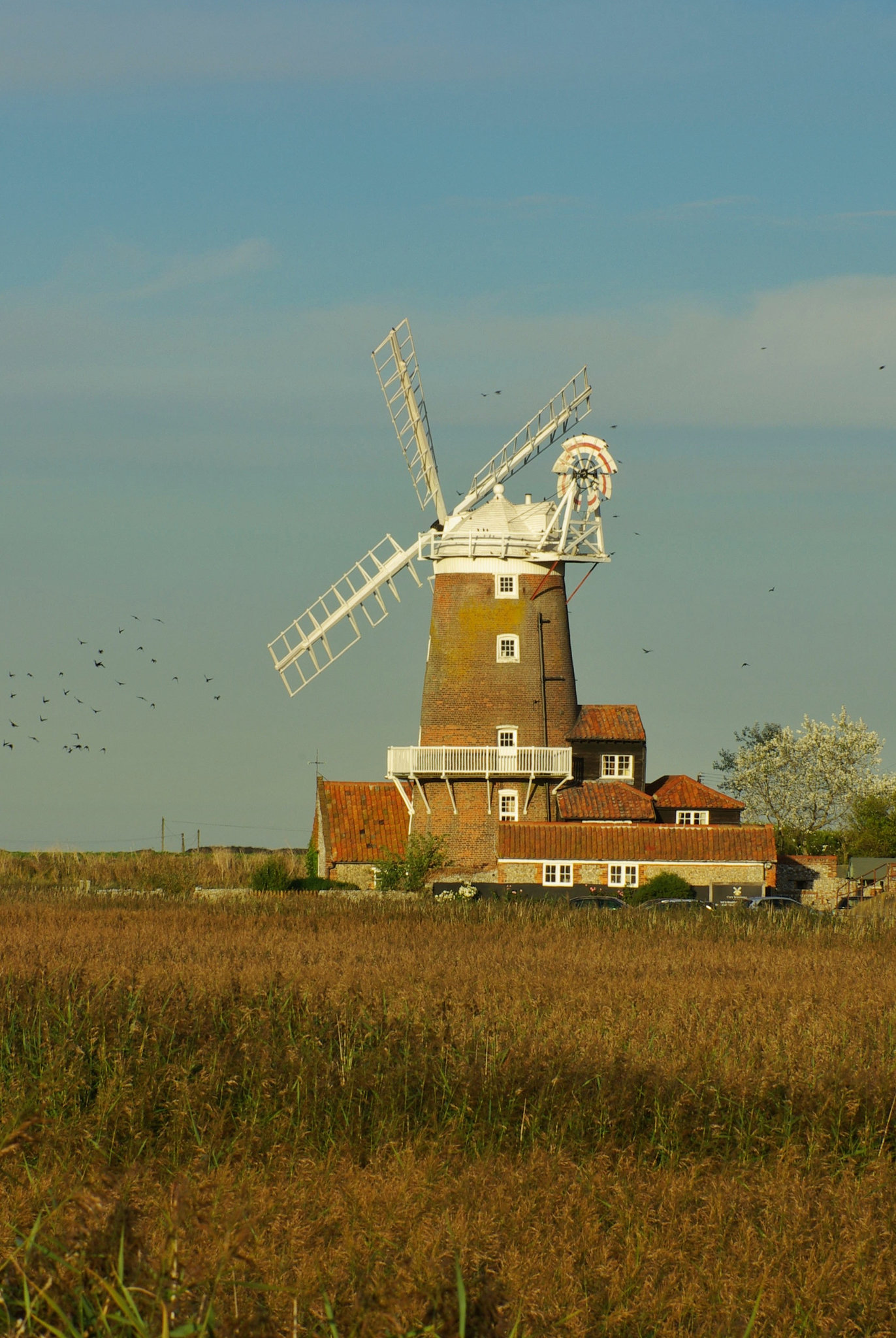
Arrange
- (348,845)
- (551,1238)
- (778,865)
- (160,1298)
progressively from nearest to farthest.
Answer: (160,1298), (551,1238), (348,845), (778,865)

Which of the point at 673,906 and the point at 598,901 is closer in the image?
the point at 673,906

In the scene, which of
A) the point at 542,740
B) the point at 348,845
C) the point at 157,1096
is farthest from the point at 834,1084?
the point at 348,845

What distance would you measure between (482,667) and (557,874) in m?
6.91

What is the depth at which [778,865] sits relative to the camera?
174 feet

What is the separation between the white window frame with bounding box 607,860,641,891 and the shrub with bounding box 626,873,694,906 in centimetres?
111

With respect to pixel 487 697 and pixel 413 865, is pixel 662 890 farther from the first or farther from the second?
pixel 487 697

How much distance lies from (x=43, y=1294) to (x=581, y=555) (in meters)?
42.0

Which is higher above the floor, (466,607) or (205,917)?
(466,607)

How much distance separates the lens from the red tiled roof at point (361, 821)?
1916 inches

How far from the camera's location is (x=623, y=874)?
44219 mm

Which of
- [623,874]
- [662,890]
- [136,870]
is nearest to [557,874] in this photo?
[623,874]

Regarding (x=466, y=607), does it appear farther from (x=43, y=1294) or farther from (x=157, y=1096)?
(x=43, y=1294)

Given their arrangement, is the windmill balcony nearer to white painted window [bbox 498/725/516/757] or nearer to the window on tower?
white painted window [bbox 498/725/516/757]

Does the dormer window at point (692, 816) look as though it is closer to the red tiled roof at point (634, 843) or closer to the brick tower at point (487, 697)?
the red tiled roof at point (634, 843)
